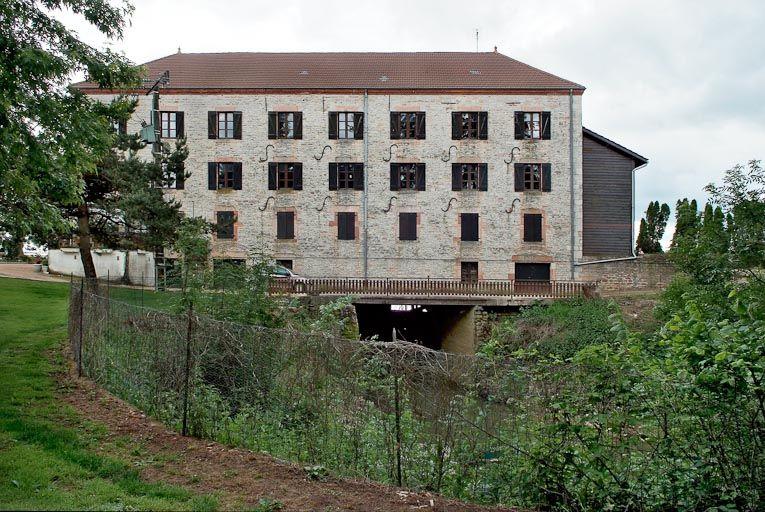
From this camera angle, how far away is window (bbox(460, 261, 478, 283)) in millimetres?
37219

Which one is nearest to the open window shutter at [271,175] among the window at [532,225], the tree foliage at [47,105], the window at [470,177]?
the window at [470,177]

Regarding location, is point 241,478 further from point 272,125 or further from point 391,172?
point 272,125

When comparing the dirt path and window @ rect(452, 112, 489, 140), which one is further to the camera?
window @ rect(452, 112, 489, 140)

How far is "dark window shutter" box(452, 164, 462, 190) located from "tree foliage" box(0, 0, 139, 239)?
81.8 ft

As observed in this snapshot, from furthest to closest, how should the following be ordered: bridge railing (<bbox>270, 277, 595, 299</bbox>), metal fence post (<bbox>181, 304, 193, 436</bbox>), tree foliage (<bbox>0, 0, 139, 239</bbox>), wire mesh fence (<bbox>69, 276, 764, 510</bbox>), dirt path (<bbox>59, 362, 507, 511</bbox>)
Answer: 1. bridge railing (<bbox>270, 277, 595, 299</bbox>)
2. tree foliage (<bbox>0, 0, 139, 239</bbox>)
3. metal fence post (<bbox>181, 304, 193, 436</bbox>)
4. dirt path (<bbox>59, 362, 507, 511</bbox>)
5. wire mesh fence (<bbox>69, 276, 764, 510</bbox>)

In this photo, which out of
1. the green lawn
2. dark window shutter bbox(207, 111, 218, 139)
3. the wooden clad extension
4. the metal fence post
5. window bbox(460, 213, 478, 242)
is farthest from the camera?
the wooden clad extension

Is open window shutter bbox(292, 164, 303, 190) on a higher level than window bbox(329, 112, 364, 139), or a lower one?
lower

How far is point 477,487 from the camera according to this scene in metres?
6.86

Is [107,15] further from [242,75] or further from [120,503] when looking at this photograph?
[242,75]

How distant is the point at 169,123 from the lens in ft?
123

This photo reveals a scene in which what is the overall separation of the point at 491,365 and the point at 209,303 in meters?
7.21

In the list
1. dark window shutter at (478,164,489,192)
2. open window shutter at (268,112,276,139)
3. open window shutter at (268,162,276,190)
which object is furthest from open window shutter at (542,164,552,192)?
open window shutter at (268,112,276,139)

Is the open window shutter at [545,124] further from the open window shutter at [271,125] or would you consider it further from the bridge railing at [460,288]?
the open window shutter at [271,125]

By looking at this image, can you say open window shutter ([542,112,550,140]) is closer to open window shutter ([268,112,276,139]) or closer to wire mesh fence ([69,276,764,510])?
open window shutter ([268,112,276,139])
